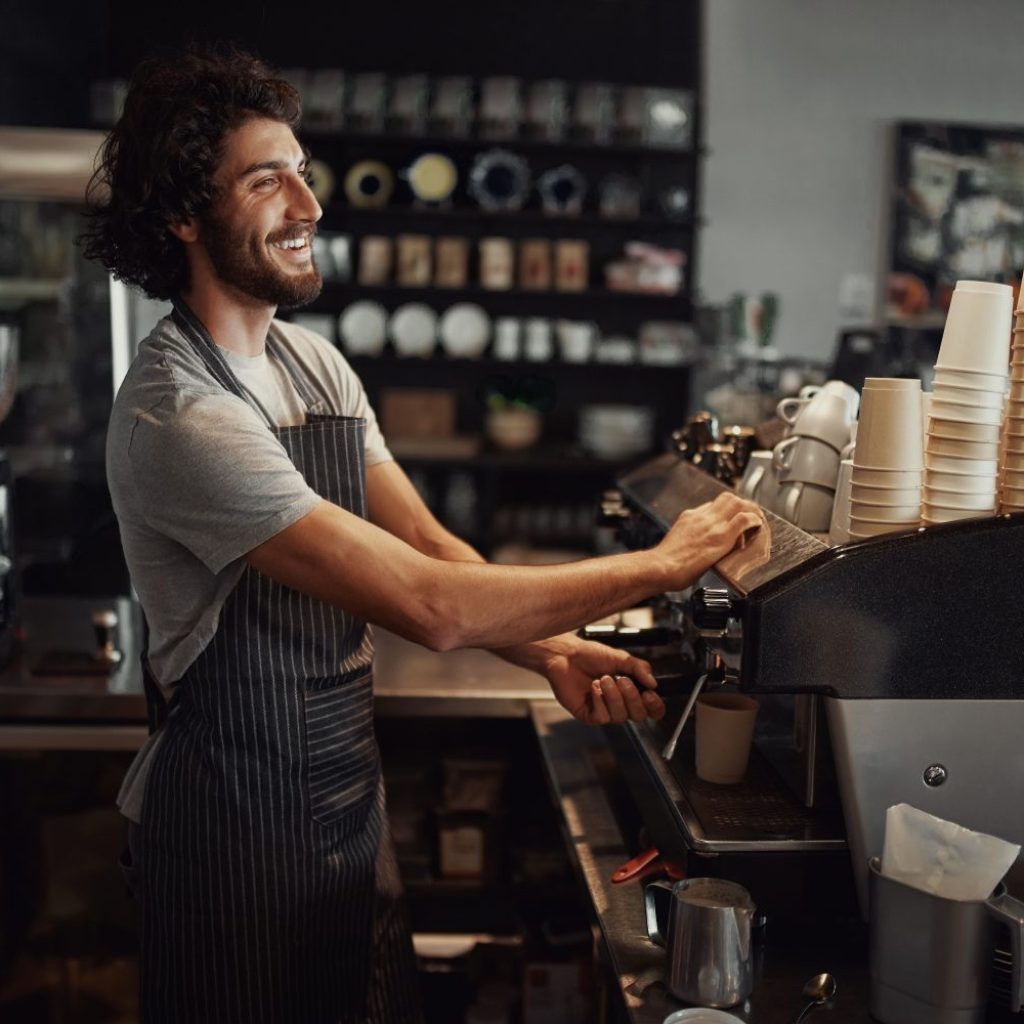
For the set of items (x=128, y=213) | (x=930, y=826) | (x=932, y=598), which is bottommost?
(x=930, y=826)

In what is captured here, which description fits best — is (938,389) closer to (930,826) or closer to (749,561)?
(749,561)

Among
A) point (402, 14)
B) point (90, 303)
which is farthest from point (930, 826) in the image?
point (402, 14)

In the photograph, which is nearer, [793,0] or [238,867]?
[238,867]

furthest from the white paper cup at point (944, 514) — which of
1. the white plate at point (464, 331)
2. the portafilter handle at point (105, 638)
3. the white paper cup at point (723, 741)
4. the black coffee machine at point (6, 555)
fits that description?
the white plate at point (464, 331)

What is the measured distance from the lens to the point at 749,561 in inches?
62.3

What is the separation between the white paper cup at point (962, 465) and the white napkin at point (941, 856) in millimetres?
371

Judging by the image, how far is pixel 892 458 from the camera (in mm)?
1496

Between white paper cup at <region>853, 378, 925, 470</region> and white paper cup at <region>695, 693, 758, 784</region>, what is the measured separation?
0.39 metres

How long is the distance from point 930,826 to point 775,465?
619mm

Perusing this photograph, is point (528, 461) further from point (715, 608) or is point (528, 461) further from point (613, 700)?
point (715, 608)

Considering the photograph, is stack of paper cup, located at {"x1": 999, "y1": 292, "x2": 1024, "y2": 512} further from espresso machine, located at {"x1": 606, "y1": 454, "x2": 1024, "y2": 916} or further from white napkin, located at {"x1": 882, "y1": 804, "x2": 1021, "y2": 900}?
white napkin, located at {"x1": 882, "y1": 804, "x2": 1021, "y2": 900}

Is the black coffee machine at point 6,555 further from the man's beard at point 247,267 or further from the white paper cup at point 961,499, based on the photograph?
the white paper cup at point 961,499

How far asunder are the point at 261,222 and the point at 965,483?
0.99 meters

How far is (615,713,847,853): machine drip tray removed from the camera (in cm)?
152
